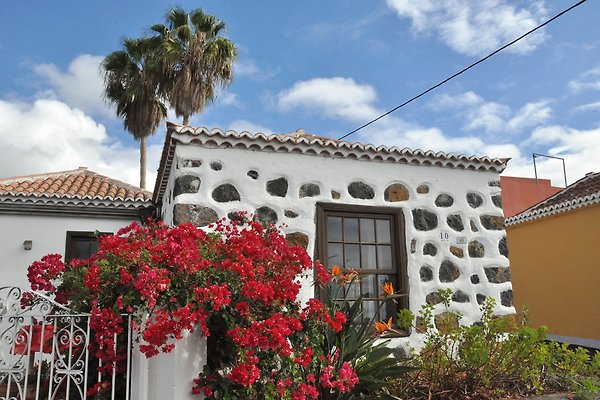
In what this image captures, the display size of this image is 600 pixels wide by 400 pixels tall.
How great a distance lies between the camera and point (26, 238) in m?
8.01

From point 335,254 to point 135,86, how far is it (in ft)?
37.1

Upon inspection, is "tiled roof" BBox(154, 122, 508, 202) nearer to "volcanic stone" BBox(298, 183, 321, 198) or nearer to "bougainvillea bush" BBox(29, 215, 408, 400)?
"volcanic stone" BBox(298, 183, 321, 198)

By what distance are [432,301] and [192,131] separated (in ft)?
11.6

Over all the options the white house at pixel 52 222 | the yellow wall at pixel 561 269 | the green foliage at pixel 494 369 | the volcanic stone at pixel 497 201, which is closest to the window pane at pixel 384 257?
the green foliage at pixel 494 369

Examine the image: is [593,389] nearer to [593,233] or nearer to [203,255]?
[203,255]

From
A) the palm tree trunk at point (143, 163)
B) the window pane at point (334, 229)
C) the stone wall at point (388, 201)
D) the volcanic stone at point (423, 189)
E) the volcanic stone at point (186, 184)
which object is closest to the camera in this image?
the volcanic stone at point (186, 184)

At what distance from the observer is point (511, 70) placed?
25.9ft

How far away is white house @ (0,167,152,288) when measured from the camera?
26.0ft

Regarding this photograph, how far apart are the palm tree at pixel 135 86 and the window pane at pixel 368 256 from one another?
10.6m

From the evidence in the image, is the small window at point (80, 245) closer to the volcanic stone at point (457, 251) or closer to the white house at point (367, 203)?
the white house at point (367, 203)

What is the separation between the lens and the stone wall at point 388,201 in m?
5.50

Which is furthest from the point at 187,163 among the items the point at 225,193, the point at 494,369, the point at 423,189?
the point at 494,369

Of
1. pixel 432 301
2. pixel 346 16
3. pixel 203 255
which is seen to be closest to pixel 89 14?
pixel 346 16

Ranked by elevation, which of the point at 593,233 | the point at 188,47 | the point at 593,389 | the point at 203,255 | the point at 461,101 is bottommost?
the point at 593,389
